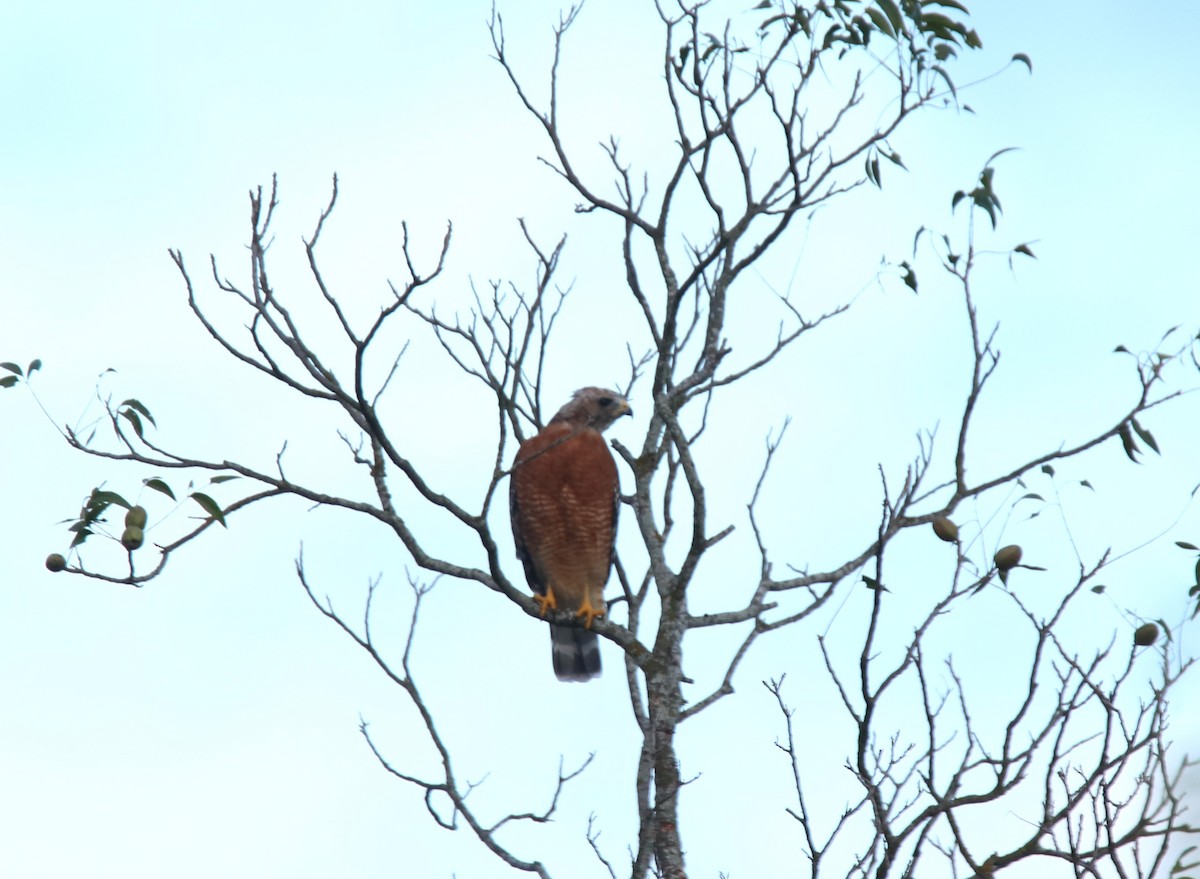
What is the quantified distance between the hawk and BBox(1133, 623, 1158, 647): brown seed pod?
3.50m

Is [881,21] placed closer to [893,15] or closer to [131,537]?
[893,15]

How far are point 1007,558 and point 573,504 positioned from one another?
3.56 metres

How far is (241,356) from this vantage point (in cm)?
480

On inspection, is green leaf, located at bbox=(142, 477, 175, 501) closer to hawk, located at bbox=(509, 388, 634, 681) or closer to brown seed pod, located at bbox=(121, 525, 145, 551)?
brown seed pod, located at bbox=(121, 525, 145, 551)

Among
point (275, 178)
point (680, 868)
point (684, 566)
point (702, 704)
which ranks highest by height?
point (275, 178)

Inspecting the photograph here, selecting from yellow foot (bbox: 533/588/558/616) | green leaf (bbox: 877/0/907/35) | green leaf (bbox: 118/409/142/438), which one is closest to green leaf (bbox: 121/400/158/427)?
green leaf (bbox: 118/409/142/438)

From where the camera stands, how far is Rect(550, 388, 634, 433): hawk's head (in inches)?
315

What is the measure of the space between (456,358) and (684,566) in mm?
1846

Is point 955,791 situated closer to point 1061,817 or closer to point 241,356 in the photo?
point 1061,817

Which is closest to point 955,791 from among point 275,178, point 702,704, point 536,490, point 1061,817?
point 1061,817

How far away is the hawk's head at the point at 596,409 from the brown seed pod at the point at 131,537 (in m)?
3.57

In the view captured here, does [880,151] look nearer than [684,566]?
No

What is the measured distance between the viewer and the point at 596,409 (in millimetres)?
8016

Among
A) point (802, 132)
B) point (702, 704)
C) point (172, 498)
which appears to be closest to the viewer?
point (172, 498)
